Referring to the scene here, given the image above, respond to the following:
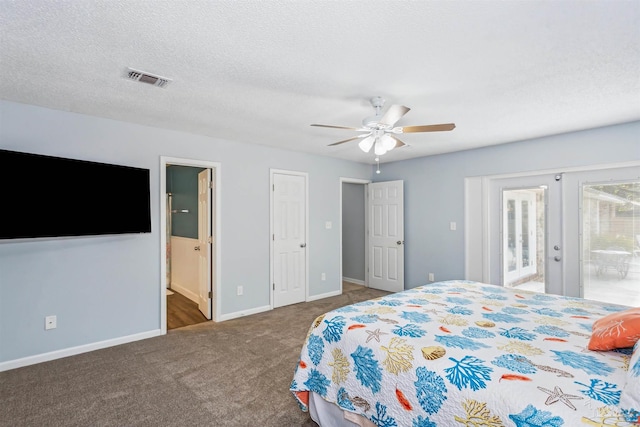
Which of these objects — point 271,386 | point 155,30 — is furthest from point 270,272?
point 155,30

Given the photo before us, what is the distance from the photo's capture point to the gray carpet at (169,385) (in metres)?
2.13

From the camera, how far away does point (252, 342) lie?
3.38 meters

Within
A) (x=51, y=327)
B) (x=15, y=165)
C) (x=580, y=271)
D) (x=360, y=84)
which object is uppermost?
(x=360, y=84)

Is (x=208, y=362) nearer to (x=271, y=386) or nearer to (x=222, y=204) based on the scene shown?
(x=271, y=386)

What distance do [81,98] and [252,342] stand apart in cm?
278

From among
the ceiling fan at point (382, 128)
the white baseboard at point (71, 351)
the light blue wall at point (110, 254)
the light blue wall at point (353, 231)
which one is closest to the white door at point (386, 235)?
the light blue wall at point (353, 231)

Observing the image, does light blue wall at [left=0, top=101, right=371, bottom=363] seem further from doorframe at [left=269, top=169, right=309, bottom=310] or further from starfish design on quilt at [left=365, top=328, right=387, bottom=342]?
starfish design on quilt at [left=365, top=328, right=387, bottom=342]

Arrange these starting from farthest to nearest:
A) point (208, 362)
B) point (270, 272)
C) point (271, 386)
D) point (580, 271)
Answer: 1. point (270, 272)
2. point (580, 271)
3. point (208, 362)
4. point (271, 386)

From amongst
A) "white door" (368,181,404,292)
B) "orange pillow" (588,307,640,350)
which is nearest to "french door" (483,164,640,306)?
"white door" (368,181,404,292)

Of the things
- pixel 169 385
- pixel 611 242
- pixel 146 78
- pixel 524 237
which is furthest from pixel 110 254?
pixel 611 242

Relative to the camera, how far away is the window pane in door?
340cm

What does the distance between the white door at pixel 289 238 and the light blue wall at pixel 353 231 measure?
1.71 m

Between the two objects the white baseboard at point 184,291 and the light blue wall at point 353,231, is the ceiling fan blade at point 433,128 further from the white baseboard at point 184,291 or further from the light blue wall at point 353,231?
the white baseboard at point 184,291

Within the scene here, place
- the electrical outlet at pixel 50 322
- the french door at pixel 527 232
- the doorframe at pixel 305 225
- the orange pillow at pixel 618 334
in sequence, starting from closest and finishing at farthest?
the orange pillow at pixel 618 334 < the electrical outlet at pixel 50 322 < the french door at pixel 527 232 < the doorframe at pixel 305 225
